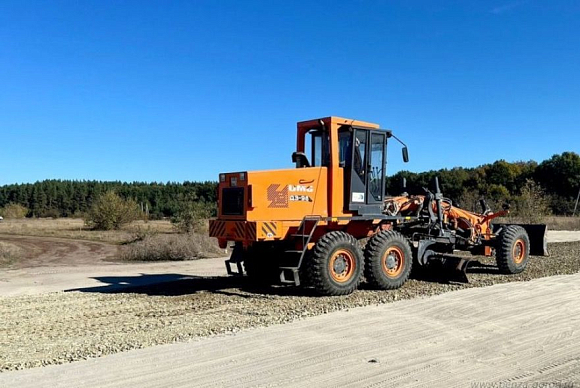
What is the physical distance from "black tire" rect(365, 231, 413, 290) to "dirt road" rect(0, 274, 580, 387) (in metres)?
1.96

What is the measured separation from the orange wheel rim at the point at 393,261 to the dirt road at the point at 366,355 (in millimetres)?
2217

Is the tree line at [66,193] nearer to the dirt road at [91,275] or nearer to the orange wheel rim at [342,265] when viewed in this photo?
the dirt road at [91,275]

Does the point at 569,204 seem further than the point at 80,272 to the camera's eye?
Yes

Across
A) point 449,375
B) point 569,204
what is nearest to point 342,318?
point 449,375

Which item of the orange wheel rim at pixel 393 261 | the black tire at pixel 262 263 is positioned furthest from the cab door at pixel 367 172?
the black tire at pixel 262 263

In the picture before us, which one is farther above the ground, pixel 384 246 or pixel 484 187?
pixel 484 187

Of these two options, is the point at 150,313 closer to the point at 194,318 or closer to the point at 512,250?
the point at 194,318

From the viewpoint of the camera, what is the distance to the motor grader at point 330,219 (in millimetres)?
10711

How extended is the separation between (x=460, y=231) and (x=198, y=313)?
7876mm

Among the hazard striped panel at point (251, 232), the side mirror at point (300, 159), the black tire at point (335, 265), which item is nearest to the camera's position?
the hazard striped panel at point (251, 232)

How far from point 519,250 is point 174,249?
13.2 metres

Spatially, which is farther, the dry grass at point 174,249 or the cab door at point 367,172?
the dry grass at point 174,249

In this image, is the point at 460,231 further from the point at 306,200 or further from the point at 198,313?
the point at 198,313

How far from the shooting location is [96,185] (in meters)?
107
